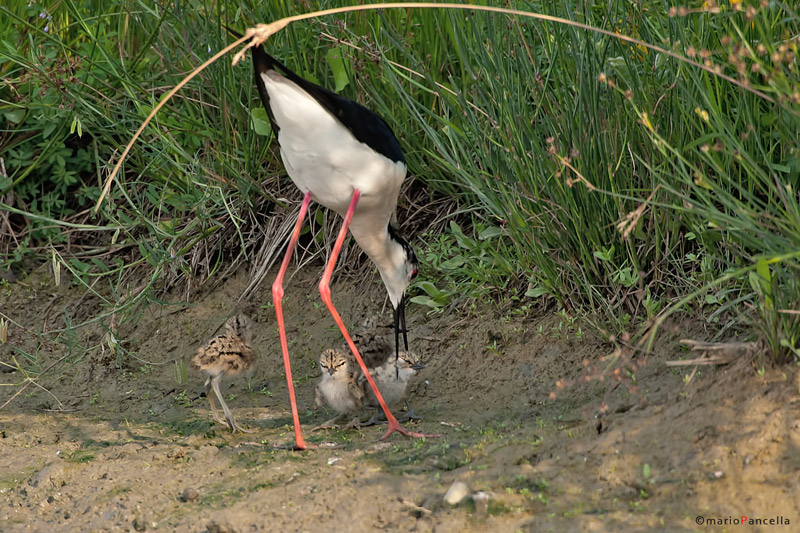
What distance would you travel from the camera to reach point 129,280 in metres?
5.43

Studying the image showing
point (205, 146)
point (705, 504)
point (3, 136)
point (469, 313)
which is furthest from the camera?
point (3, 136)

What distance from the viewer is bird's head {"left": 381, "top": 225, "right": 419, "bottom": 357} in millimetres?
4473

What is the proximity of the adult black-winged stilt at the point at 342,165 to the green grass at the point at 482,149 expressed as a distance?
0.28 m

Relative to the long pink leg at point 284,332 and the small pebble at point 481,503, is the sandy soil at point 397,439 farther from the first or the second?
the long pink leg at point 284,332

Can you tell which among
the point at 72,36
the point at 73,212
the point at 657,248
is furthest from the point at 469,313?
the point at 72,36

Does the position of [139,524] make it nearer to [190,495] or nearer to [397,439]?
[190,495]

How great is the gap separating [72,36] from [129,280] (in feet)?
5.36

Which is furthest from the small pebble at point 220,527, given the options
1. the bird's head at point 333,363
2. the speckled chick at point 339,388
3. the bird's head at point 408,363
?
the bird's head at point 408,363

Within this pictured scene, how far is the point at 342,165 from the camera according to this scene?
409 cm

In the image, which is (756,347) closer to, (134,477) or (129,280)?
(134,477)

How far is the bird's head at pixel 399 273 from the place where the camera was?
4.47m

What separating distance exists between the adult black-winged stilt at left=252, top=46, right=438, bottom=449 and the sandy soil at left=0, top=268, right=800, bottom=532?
34 cm

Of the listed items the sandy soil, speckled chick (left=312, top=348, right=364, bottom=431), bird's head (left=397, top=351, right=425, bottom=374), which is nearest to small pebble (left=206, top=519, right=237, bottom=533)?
the sandy soil

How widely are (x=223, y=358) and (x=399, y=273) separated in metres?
0.95
